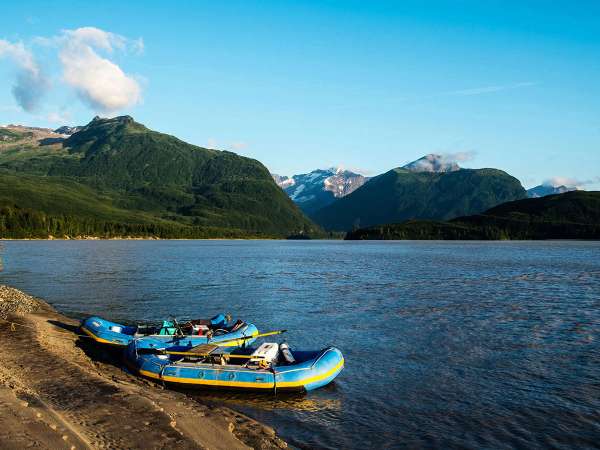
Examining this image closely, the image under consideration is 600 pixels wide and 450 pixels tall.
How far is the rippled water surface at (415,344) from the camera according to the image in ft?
76.1

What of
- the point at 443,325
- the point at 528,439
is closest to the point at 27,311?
the point at 443,325

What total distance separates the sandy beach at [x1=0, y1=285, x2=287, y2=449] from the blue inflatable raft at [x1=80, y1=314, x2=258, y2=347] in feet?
10.2

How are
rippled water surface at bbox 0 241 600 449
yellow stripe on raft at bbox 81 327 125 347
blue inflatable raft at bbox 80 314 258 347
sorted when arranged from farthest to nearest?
1. yellow stripe on raft at bbox 81 327 125 347
2. blue inflatable raft at bbox 80 314 258 347
3. rippled water surface at bbox 0 241 600 449

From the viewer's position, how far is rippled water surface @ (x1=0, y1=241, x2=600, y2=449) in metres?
23.2

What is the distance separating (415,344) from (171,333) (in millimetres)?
18679

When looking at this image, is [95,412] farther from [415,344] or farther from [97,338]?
[415,344]

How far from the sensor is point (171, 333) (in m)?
36.0

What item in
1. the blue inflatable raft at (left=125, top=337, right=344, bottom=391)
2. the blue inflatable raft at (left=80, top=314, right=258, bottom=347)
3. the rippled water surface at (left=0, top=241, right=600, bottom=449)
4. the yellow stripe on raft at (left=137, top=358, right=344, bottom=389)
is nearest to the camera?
the rippled water surface at (left=0, top=241, right=600, bottom=449)

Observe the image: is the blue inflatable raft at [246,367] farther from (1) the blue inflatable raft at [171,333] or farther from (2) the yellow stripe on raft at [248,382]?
(1) the blue inflatable raft at [171,333]

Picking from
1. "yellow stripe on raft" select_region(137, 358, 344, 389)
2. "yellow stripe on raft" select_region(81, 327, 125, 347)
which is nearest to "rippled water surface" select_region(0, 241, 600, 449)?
"yellow stripe on raft" select_region(137, 358, 344, 389)

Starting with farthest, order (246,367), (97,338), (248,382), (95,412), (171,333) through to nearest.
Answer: (97,338)
(171,333)
(246,367)
(248,382)
(95,412)

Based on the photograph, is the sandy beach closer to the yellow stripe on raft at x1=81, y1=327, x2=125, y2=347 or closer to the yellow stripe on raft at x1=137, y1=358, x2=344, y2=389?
the yellow stripe on raft at x1=137, y1=358, x2=344, y2=389

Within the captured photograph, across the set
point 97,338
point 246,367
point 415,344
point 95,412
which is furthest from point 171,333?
point 415,344

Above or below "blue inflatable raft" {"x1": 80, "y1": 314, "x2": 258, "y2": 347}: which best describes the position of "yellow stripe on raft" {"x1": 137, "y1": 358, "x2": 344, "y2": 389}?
below
